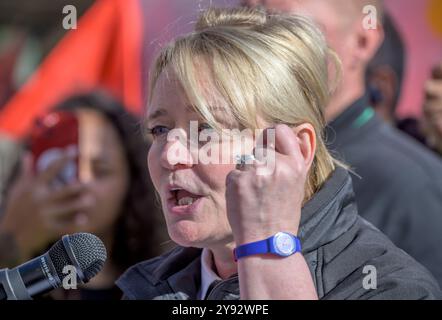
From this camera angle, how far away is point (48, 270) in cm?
169

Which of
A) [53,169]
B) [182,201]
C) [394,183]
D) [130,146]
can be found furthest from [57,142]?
[182,201]

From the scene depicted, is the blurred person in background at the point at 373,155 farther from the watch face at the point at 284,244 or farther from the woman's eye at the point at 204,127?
the watch face at the point at 284,244

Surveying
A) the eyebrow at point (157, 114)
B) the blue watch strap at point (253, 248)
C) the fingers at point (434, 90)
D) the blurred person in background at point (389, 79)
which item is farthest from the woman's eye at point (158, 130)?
the blurred person in background at point (389, 79)

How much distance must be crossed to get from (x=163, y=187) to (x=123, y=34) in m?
3.30

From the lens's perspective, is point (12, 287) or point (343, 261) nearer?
point (12, 287)

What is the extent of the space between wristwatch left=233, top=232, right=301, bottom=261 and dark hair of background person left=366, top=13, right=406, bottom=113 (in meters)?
2.61

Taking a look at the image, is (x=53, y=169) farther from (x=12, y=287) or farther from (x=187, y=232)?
(x=12, y=287)

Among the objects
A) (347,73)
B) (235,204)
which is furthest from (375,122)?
(235,204)

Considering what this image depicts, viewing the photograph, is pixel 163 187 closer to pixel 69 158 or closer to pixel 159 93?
pixel 159 93

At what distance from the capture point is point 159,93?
196 cm

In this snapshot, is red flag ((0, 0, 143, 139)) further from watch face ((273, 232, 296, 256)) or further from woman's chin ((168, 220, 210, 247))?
watch face ((273, 232, 296, 256))

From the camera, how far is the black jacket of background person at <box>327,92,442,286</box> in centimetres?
289

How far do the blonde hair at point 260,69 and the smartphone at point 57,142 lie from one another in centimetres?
178

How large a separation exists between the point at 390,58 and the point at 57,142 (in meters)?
1.60
